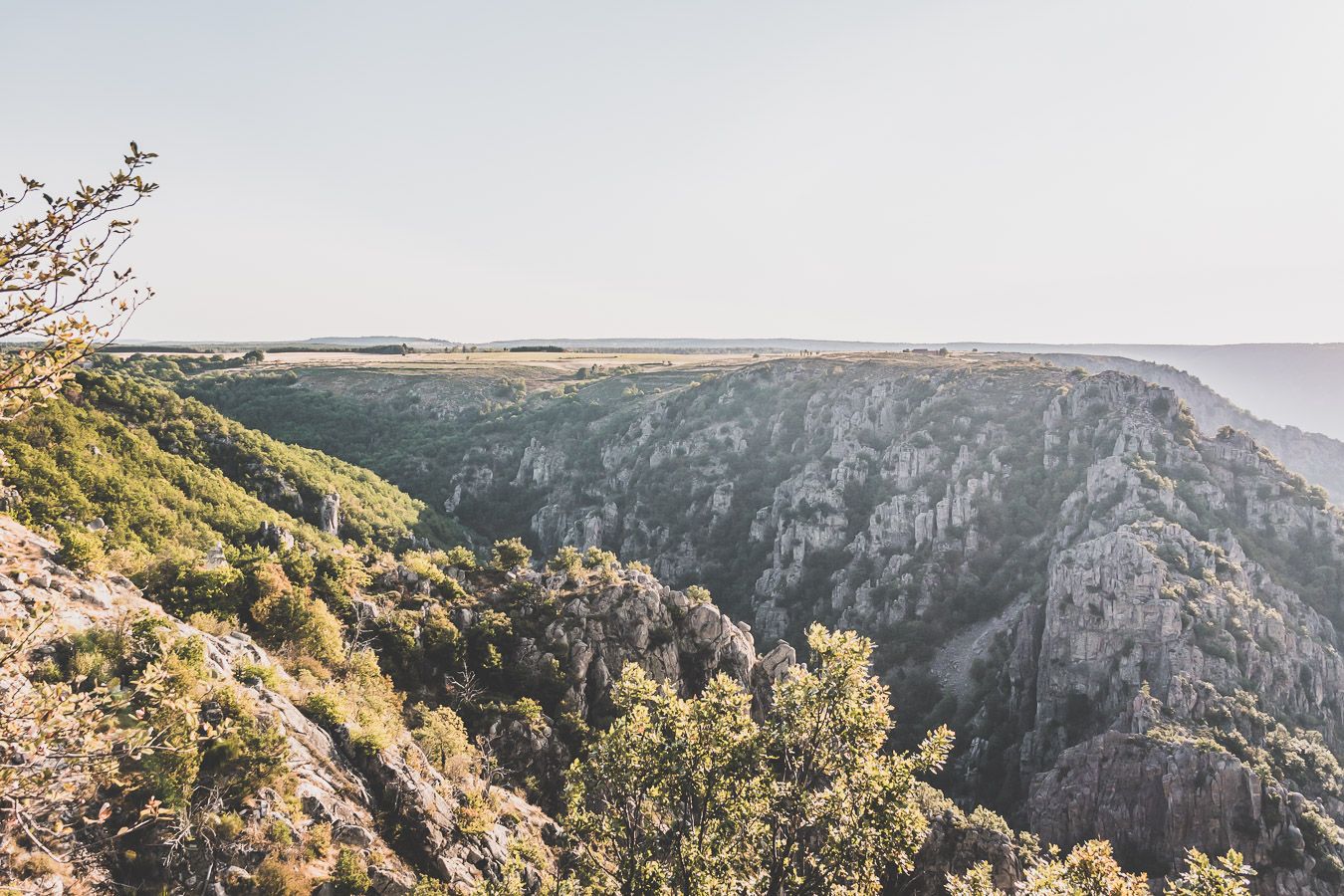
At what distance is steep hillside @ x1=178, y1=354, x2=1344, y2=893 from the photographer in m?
60.3

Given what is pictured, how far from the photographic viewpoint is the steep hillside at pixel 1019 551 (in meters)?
60.3

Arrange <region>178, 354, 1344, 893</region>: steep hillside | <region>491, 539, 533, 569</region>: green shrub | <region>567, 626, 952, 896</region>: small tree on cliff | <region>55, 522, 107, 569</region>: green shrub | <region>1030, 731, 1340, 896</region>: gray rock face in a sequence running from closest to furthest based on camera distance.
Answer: <region>567, 626, 952, 896</region>: small tree on cliff < <region>55, 522, 107, 569</region>: green shrub < <region>491, 539, 533, 569</region>: green shrub < <region>1030, 731, 1340, 896</region>: gray rock face < <region>178, 354, 1344, 893</region>: steep hillside

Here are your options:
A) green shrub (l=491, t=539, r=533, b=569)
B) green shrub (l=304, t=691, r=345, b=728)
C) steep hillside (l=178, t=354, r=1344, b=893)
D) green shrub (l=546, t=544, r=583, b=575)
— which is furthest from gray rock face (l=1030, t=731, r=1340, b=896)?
green shrub (l=304, t=691, r=345, b=728)

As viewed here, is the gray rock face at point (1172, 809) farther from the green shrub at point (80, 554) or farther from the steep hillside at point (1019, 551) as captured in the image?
the green shrub at point (80, 554)

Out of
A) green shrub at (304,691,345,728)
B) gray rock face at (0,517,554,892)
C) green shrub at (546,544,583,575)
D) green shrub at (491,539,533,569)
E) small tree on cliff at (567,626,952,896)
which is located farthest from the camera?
green shrub at (546,544,583,575)

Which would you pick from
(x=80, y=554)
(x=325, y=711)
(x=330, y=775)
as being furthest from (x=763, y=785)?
(x=80, y=554)

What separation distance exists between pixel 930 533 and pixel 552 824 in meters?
90.8

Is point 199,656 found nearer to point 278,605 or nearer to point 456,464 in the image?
point 278,605

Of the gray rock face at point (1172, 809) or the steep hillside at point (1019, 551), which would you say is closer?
the gray rock face at point (1172, 809)

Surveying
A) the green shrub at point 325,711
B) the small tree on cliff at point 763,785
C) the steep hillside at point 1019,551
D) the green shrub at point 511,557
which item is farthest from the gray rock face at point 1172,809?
the green shrub at point 325,711

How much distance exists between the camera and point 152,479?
1537 inches

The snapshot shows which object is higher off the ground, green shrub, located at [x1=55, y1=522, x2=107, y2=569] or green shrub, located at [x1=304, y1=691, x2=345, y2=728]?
green shrub, located at [x1=55, y1=522, x2=107, y2=569]

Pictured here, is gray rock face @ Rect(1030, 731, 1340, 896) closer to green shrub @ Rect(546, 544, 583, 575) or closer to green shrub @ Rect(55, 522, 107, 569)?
green shrub @ Rect(546, 544, 583, 575)

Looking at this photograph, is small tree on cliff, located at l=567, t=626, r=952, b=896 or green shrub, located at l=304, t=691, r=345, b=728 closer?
small tree on cliff, located at l=567, t=626, r=952, b=896
